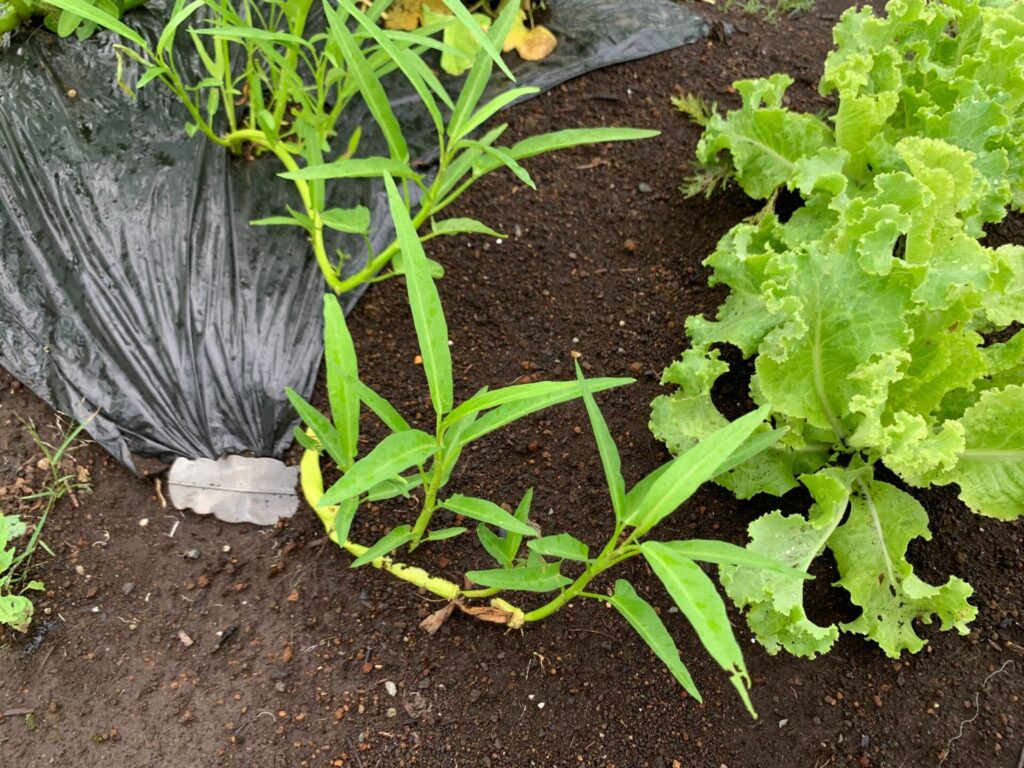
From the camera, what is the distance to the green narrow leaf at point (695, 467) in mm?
1176

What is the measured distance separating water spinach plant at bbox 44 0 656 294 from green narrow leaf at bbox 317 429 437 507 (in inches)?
21.9

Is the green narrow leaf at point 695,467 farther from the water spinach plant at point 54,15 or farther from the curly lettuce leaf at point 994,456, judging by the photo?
the water spinach plant at point 54,15

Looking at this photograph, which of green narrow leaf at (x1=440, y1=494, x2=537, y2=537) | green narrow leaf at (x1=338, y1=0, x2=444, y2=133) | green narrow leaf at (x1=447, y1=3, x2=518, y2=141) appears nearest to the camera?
green narrow leaf at (x1=440, y1=494, x2=537, y2=537)

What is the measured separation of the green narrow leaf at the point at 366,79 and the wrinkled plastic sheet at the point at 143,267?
682 millimetres

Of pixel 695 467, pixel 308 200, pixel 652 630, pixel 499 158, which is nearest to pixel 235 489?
pixel 308 200

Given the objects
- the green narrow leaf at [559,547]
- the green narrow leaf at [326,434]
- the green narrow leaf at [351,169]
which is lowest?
the green narrow leaf at [559,547]

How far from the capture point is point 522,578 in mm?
1479

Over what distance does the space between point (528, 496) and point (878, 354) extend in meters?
0.83

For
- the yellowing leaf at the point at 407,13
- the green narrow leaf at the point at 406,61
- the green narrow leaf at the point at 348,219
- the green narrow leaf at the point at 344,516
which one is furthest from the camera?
the yellowing leaf at the point at 407,13

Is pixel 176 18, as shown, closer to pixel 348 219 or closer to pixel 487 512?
pixel 348 219

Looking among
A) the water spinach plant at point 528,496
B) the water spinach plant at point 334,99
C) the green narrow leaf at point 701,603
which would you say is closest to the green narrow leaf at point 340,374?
the water spinach plant at point 528,496

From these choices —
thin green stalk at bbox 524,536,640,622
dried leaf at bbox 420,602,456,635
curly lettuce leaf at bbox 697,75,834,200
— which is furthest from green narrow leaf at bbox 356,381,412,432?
curly lettuce leaf at bbox 697,75,834,200

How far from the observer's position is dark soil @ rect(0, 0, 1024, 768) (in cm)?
171

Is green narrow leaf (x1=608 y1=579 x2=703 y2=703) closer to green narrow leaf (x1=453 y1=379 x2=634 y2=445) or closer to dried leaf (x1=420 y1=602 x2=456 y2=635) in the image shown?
green narrow leaf (x1=453 y1=379 x2=634 y2=445)
